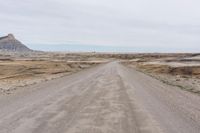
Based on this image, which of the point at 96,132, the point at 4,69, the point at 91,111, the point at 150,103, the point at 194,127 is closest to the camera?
the point at 96,132

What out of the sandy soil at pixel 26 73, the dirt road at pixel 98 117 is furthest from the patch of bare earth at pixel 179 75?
the sandy soil at pixel 26 73

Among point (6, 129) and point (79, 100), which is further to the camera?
point (79, 100)

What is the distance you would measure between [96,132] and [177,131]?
221 cm

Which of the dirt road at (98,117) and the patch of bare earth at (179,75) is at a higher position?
the dirt road at (98,117)

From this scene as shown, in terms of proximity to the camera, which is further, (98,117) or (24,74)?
(24,74)

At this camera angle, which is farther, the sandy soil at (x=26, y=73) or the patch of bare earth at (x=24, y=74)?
the sandy soil at (x=26, y=73)

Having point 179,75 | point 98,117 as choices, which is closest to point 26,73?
point 179,75

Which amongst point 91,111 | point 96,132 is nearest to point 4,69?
point 91,111

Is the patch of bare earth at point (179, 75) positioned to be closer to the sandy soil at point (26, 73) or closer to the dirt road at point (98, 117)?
the dirt road at point (98, 117)

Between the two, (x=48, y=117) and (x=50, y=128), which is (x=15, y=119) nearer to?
(x=48, y=117)

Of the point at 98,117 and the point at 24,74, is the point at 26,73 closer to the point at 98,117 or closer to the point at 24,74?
the point at 24,74

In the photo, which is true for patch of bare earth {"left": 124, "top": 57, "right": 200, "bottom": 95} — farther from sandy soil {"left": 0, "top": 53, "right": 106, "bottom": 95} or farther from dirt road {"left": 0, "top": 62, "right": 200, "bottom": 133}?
sandy soil {"left": 0, "top": 53, "right": 106, "bottom": 95}

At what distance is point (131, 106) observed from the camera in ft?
45.2

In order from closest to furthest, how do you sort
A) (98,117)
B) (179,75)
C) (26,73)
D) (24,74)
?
(98,117), (24,74), (26,73), (179,75)
